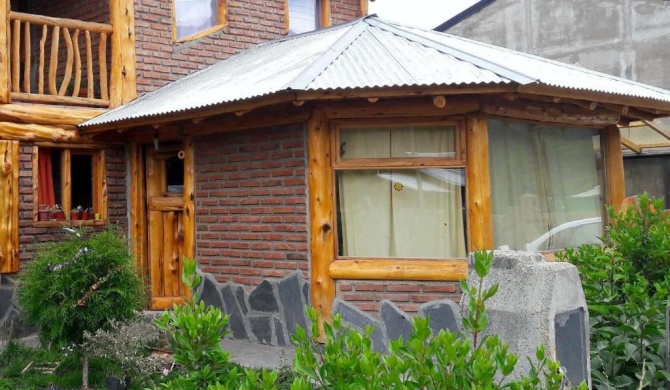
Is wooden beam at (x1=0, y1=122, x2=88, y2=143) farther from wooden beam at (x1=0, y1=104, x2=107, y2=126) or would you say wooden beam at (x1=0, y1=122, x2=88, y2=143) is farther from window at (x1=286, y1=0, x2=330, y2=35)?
window at (x1=286, y1=0, x2=330, y2=35)

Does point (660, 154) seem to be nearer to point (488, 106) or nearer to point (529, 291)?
point (488, 106)

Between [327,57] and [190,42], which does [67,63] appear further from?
[327,57]

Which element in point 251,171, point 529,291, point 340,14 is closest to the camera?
point 529,291

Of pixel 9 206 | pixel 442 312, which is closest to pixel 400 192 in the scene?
pixel 442 312

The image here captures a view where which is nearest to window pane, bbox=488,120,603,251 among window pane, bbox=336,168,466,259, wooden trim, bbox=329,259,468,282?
window pane, bbox=336,168,466,259

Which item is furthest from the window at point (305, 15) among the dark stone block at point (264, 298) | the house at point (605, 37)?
the house at point (605, 37)

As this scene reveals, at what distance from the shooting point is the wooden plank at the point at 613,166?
8.70 meters

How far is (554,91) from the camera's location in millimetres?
6355

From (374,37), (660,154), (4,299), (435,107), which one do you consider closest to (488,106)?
(435,107)

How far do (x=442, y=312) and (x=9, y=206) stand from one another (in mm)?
5020

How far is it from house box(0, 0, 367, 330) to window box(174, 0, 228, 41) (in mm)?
15

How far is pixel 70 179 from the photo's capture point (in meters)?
8.88

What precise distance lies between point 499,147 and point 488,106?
667 mm

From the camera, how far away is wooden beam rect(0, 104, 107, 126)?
819 cm
